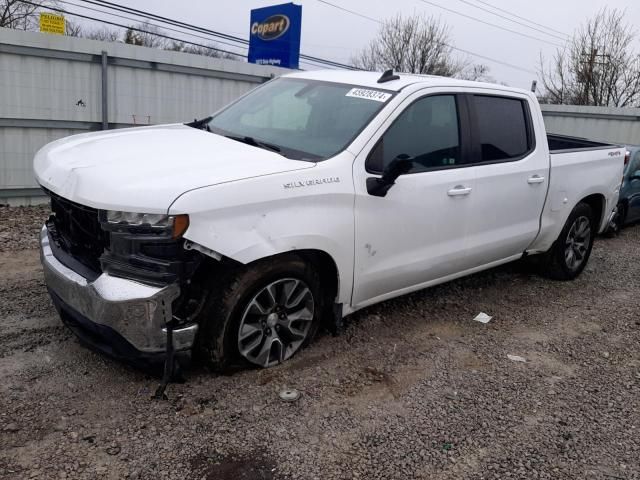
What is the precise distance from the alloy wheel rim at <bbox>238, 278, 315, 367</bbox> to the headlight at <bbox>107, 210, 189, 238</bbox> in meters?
0.68

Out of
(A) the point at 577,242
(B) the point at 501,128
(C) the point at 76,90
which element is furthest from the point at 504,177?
(C) the point at 76,90

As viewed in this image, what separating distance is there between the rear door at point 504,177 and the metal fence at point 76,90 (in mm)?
5913

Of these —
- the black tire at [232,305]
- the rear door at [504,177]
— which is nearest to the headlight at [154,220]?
the black tire at [232,305]

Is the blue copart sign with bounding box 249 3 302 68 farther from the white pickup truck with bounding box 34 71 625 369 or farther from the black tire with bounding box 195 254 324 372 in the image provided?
the black tire with bounding box 195 254 324 372

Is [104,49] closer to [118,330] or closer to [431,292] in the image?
[431,292]

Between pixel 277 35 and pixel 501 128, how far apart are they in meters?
15.7

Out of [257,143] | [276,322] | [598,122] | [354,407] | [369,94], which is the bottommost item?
[354,407]

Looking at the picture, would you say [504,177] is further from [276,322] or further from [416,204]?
[276,322]

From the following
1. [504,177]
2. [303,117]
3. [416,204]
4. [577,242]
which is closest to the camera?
[416,204]

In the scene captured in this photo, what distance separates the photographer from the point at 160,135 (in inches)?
160

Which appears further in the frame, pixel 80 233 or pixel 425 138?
pixel 425 138

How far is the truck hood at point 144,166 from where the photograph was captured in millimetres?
2943

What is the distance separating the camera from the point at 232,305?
3.27m

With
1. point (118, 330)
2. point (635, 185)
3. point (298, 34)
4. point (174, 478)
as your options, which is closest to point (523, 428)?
point (174, 478)
